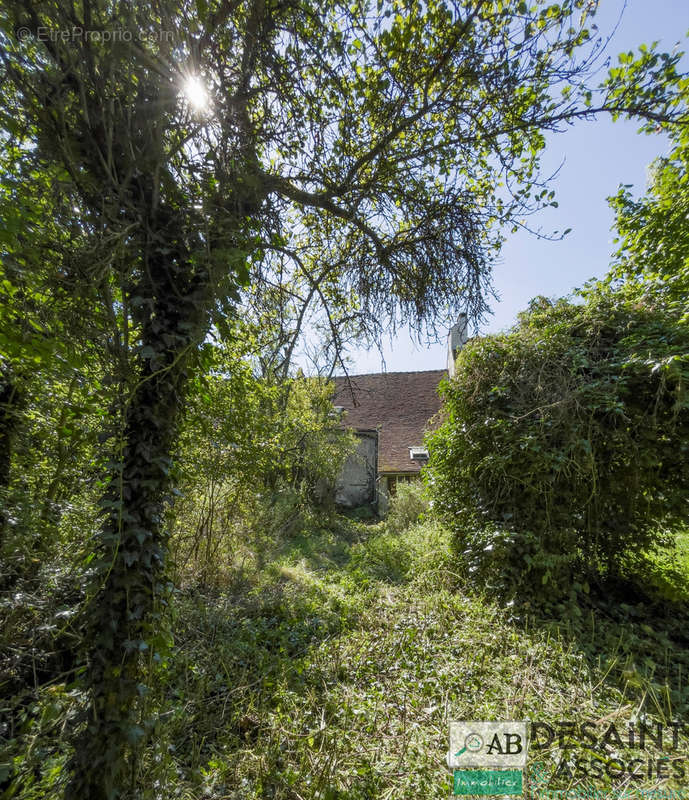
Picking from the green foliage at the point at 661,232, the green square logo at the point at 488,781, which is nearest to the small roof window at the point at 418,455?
the green foliage at the point at 661,232

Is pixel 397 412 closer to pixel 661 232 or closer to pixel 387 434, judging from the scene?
pixel 387 434

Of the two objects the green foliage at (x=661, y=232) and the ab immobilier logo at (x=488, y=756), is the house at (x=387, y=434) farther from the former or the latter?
the ab immobilier logo at (x=488, y=756)

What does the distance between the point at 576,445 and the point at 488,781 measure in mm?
3163

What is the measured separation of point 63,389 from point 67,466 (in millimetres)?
1099

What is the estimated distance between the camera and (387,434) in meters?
14.5

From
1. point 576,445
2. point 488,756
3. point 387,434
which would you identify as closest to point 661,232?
point 576,445

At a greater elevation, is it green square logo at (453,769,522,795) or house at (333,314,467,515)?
house at (333,314,467,515)

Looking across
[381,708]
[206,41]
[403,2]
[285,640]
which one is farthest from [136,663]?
[403,2]

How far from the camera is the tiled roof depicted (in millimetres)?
13555

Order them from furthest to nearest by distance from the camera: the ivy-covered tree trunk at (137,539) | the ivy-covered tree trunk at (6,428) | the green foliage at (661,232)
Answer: the green foliage at (661,232) → the ivy-covered tree trunk at (6,428) → the ivy-covered tree trunk at (137,539)

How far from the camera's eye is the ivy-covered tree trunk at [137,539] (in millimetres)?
1651

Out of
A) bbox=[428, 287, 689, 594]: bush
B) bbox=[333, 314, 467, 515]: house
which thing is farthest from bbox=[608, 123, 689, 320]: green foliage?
bbox=[333, 314, 467, 515]: house

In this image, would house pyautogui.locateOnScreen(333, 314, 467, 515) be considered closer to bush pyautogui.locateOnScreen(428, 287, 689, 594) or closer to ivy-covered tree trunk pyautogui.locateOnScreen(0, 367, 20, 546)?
Answer: bush pyautogui.locateOnScreen(428, 287, 689, 594)

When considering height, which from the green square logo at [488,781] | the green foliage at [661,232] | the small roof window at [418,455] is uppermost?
the green foliage at [661,232]
